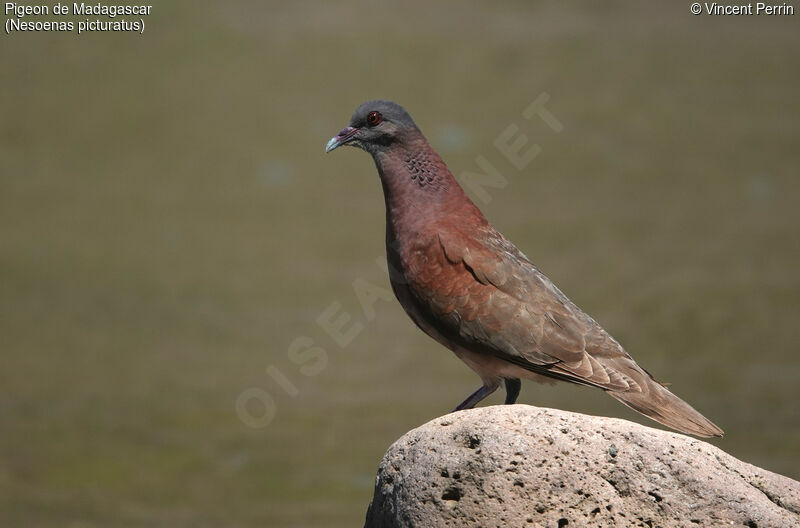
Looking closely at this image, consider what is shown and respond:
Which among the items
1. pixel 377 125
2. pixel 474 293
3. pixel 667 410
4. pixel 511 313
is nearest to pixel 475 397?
pixel 511 313

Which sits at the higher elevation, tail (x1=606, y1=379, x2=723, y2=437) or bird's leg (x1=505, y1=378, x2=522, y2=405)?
bird's leg (x1=505, y1=378, x2=522, y2=405)

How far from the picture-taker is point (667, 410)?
30.7 feet

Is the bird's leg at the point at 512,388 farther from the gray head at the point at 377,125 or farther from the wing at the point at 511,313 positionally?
the gray head at the point at 377,125

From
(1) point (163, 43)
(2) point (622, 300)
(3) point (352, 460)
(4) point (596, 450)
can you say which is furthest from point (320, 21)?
(4) point (596, 450)

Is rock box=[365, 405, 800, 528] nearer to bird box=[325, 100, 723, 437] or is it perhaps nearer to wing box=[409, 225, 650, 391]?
bird box=[325, 100, 723, 437]

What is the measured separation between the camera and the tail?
9.17m

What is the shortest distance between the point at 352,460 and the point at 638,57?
1460cm

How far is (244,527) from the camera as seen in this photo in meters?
23.0

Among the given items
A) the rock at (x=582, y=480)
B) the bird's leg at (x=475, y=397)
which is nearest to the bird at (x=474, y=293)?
the bird's leg at (x=475, y=397)

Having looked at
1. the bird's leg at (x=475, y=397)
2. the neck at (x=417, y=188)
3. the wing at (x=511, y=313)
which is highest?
the neck at (x=417, y=188)

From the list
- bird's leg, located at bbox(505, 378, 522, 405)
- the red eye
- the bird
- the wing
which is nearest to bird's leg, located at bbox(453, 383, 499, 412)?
the bird

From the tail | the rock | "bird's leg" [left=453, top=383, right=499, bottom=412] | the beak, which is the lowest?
the rock

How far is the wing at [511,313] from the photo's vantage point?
32.0ft

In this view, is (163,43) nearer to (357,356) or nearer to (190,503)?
(357,356)
